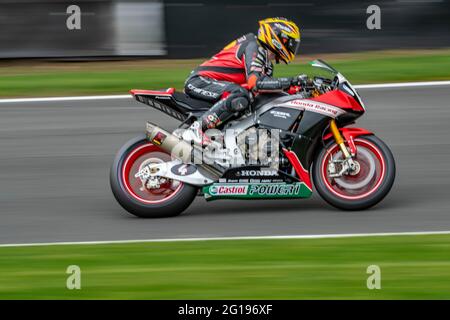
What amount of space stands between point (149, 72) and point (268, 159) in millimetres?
6350

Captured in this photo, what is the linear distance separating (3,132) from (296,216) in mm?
4760

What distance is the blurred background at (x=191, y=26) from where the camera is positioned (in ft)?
51.2

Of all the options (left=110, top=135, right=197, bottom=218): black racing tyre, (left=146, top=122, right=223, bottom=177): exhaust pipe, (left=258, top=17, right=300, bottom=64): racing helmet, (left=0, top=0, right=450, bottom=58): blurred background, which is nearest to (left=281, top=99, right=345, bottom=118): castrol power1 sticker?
(left=258, top=17, right=300, bottom=64): racing helmet

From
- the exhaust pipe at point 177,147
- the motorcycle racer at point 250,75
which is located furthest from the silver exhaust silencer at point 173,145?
the motorcycle racer at point 250,75

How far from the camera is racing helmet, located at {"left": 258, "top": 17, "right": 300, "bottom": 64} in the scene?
30.4 feet

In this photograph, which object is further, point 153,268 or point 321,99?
point 321,99

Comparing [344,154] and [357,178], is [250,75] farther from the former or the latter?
[357,178]

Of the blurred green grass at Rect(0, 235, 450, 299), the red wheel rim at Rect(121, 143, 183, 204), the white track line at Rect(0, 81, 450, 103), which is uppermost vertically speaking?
the white track line at Rect(0, 81, 450, 103)

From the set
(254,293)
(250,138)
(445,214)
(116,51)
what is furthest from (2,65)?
(254,293)

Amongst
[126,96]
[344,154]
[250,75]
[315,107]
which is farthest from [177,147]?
[126,96]

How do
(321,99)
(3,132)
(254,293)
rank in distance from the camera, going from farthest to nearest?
(3,132) → (321,99) → (254,293)

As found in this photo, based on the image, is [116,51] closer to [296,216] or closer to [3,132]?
[3,132]

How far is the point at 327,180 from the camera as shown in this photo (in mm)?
9391

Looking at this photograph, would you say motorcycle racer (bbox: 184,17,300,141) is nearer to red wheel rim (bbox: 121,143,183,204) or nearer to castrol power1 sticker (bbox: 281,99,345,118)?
castrol power1 sticker (bbox: 281,99,345,118)
